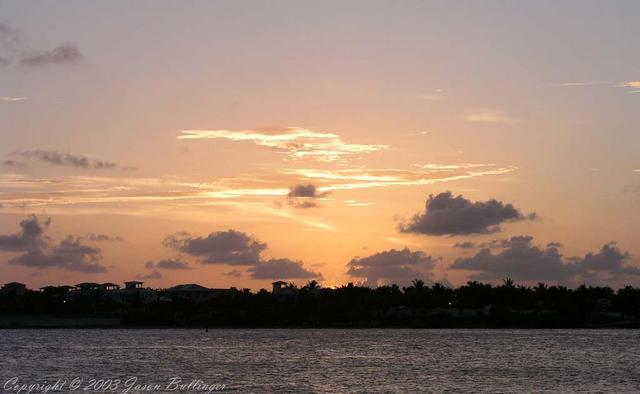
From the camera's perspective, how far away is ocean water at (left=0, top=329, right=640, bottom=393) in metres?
88.4

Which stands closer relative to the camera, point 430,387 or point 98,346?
point 430,387

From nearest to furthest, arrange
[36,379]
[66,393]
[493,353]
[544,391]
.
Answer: [66,393] < [544,391] < [36,379] < [493,353]

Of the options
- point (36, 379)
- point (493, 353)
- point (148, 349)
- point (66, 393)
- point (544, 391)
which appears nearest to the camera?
point (66, 393)

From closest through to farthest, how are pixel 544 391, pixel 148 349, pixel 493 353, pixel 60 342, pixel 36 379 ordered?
pixel 544 391, pixel 36 379, pixel 493 353, pixel 148 349, pixel 60 342

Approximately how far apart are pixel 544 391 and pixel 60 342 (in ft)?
356

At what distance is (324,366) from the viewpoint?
11031cm

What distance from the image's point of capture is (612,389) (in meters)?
87.2

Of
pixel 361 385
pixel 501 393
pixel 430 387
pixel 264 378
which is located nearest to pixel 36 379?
pixel 264 378

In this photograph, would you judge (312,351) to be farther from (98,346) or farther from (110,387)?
(110,387)

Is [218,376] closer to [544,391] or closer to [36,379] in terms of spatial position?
[36,379]

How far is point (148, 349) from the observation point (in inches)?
5807

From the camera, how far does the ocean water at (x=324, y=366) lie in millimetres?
88438

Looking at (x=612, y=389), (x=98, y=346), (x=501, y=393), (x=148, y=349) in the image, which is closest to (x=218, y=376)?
(x=501, y=393)

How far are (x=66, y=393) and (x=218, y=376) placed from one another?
67.0 ft
